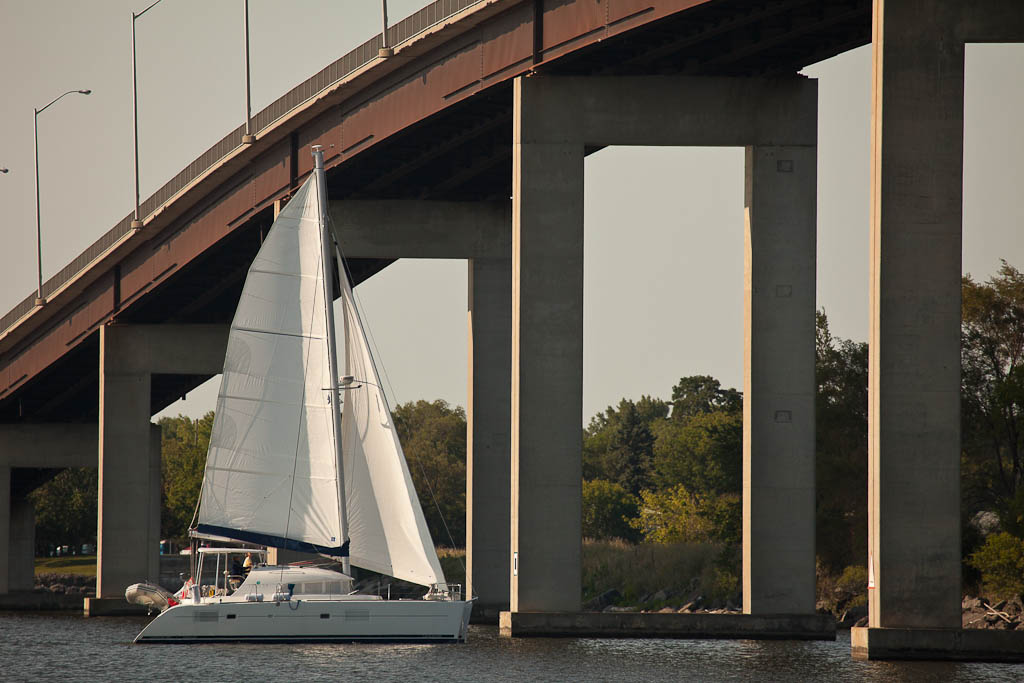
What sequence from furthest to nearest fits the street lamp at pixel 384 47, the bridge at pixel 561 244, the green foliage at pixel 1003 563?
the street lamp at pixel 384 47 < the green foliage at pixel 1003 563 < the bridge at pixel 561 244

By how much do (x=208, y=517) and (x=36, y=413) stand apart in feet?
179

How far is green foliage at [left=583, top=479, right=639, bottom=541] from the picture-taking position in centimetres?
15175

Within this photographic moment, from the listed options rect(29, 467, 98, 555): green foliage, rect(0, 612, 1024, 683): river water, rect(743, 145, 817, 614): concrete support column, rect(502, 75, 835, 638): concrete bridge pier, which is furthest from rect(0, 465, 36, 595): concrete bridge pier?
rect(743, 145, 817, 614): concrete support column

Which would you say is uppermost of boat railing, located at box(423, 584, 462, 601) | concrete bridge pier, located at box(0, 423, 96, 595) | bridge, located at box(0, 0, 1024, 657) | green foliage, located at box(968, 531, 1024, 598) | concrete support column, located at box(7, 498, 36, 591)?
bridge, located at box(0, 0, 1024, 657)

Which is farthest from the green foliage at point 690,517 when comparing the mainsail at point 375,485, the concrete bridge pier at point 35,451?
the concrete bridge pier at point 35,451

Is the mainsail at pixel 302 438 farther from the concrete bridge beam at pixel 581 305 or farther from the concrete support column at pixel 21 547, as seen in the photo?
the concrete support column at pixel 21 547

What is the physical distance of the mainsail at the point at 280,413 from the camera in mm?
48469

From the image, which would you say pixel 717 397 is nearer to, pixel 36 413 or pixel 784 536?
pixel 36 413

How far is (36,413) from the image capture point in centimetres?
9988

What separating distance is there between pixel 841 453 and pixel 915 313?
116ft

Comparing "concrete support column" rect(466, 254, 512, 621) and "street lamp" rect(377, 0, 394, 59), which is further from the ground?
"street lamp" rect(377, 0, 394, 59)

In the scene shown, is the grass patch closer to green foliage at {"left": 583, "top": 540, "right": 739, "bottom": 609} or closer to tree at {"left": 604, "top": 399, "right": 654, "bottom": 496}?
tree at {"left": 604, "top": 399, "right": 654, "bottom": 496}

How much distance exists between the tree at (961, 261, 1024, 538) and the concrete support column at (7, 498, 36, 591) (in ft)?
201

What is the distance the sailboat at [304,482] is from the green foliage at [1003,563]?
47.0 feet
